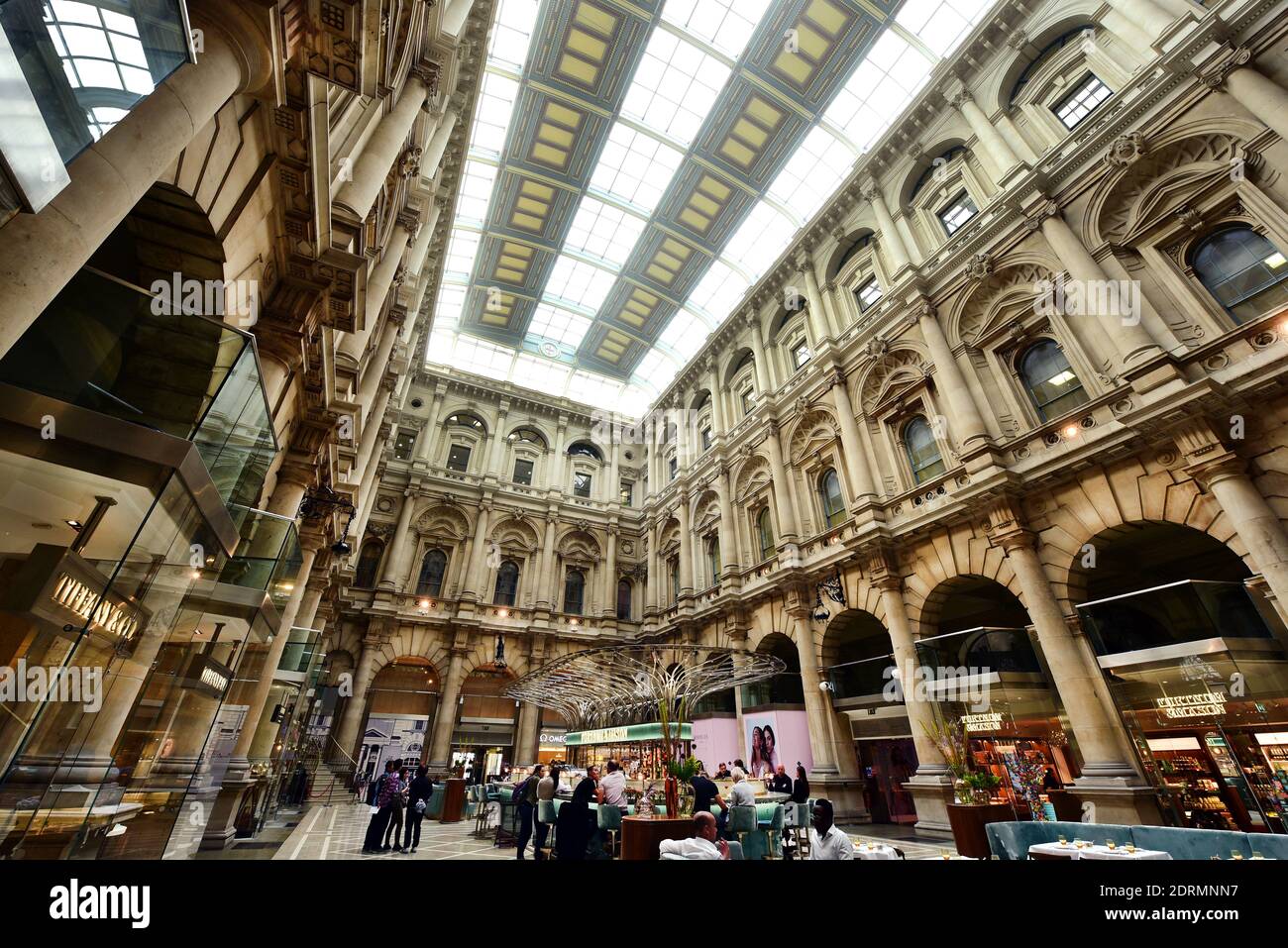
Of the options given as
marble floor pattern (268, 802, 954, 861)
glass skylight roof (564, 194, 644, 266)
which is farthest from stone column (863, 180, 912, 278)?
marble floor pattern (268, 802, 954, 861)

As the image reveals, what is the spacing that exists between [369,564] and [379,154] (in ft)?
64.9

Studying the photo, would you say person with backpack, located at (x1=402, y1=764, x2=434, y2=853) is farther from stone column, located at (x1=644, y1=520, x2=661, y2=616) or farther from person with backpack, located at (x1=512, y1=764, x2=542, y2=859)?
stone column, located at (x1=644, y1=520, x2=661, y2=616)

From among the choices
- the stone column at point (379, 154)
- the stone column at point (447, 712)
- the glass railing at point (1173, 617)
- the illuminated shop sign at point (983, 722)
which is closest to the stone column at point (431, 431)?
the stone column at point (447, 712)

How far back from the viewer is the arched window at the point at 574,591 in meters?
26.1

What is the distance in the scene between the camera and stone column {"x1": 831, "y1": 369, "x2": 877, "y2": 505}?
1496cm

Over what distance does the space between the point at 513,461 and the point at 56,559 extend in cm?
2431

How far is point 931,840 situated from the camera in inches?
416

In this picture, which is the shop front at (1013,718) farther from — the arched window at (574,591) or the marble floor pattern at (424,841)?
the arched window at (574,591)

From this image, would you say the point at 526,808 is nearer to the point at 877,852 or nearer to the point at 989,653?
the point at 877,852

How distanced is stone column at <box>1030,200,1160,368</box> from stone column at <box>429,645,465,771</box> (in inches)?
905

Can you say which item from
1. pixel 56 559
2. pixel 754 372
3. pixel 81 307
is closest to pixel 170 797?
pixel 56 559

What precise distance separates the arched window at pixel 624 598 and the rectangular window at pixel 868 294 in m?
16.9

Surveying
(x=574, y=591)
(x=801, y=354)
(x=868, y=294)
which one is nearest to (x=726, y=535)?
(x=801, y=354)
